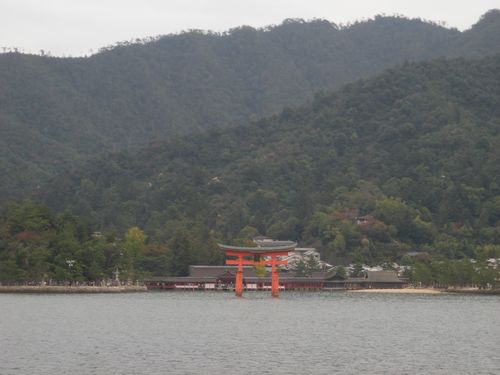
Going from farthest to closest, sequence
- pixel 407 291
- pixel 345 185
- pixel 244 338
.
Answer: pixel 345 185 → pixel 407 291 → pixel 244 338

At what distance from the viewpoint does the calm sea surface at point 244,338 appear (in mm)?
42156

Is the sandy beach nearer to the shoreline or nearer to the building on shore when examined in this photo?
the building on shore

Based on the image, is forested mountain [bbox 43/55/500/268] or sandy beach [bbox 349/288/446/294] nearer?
sandy beach [bbox 349/288/446/294]

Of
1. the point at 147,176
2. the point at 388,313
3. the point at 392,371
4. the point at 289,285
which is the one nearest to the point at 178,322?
the point at 388,313

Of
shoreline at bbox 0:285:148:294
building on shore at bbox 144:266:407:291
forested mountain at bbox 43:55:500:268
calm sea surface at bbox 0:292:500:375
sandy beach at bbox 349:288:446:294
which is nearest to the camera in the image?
calm sea surface at bbox 0:292:500:375

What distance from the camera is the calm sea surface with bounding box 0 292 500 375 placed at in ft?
138

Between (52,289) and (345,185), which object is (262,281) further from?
(345,185)

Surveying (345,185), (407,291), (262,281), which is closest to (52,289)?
(262,281)

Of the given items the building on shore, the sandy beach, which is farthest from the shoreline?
the sandy beach

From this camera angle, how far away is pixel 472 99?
7623 inches

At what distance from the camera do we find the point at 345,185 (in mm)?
169500

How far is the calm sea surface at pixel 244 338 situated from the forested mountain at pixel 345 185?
55929 mm

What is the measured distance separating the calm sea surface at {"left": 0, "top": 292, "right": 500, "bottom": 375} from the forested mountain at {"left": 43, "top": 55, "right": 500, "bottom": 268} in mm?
55929

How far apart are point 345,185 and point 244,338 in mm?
117609
